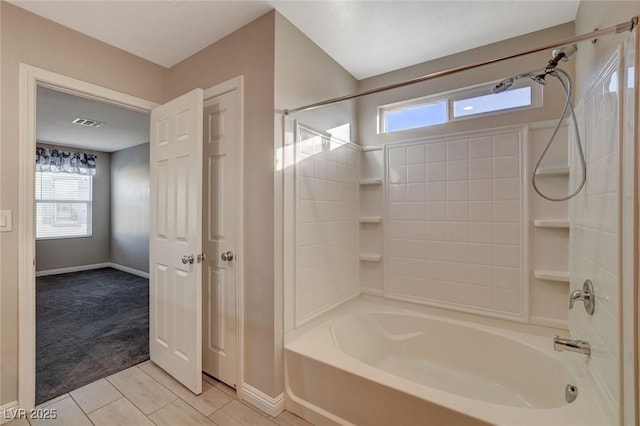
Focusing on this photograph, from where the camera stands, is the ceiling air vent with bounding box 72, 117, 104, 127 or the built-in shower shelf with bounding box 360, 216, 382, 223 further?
the ceiling air vent with bounding box 72, 117, 104, 127

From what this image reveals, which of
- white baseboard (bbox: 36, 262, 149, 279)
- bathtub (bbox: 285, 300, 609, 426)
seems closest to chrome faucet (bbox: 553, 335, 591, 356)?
bathtub (bbox: 285, 300, 609, 426)

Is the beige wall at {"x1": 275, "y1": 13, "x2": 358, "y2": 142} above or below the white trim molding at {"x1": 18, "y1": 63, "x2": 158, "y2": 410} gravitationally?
above

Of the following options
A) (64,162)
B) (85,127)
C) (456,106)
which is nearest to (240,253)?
(456,106)

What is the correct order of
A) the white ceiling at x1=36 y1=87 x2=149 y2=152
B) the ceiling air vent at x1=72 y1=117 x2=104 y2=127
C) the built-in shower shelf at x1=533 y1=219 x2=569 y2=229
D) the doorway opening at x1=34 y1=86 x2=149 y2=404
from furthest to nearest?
1. the ceiling air vent at x1=72 y1=117 x2=104 y2=127
2. the white ceiling at x1=36 y1=87 x2=149 y2=152
3. the doorway opening at x1=34 y1=86 x2=149 y2=404
4. the built-in shower shelf at x1=533 y1=219 x2=569 y2=229

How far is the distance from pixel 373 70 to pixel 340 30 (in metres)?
0.65

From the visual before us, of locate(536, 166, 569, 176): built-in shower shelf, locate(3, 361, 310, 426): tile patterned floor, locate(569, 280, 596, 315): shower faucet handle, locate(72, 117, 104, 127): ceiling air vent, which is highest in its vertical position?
locate(72, 117, 104, 127): ceiling air vent

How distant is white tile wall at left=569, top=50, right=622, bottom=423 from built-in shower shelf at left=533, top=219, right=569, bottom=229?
0.19 meters

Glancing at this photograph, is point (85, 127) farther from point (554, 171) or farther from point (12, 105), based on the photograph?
point (554, 171)

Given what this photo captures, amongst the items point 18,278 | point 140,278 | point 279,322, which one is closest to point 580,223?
point 279,322

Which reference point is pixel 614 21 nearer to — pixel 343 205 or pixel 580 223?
pixel 580 223

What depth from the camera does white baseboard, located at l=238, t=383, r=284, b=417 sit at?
1739 millimetres

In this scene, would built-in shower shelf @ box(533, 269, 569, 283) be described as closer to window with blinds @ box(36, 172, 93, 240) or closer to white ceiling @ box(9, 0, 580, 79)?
white ceiling @ box(9, 0, 580, 79)

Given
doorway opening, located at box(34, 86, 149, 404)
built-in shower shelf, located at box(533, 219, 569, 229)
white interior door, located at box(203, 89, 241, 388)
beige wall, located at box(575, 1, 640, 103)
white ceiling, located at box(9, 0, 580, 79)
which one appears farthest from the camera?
doorway opening, located at box(34, 86, 149, 404)

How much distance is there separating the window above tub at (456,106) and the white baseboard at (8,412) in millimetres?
3078
